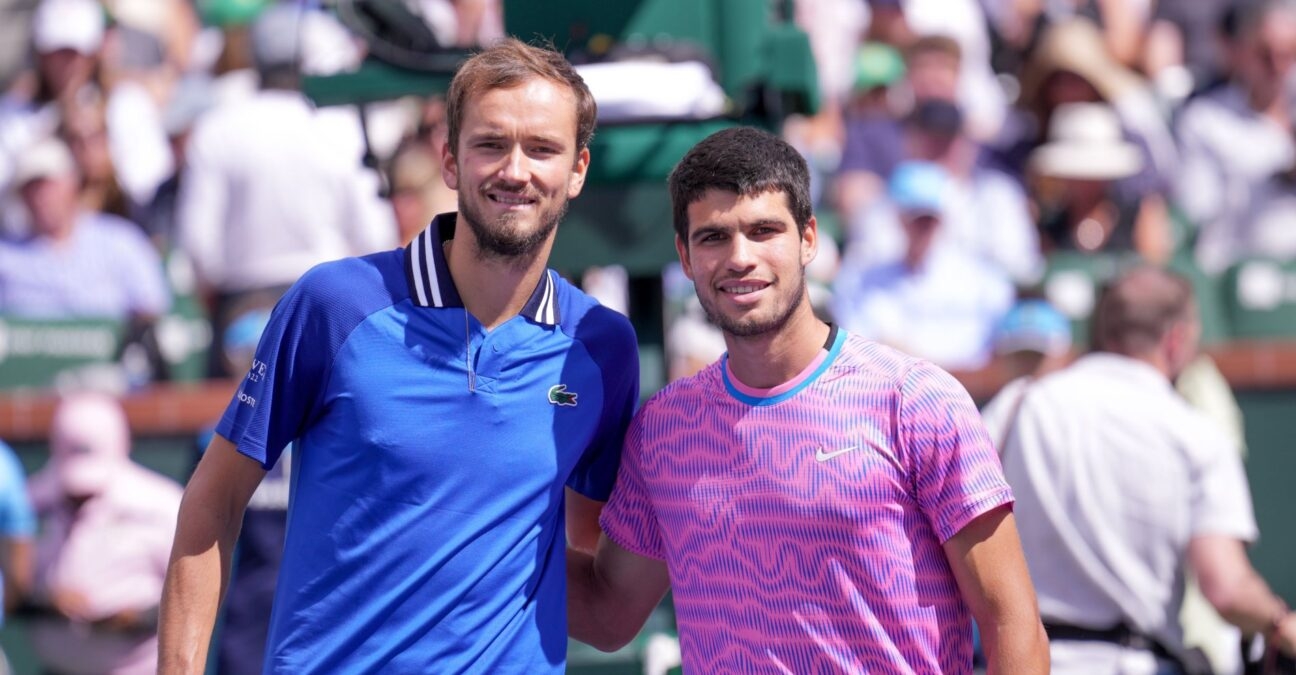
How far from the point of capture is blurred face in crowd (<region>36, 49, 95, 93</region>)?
8.13 metres

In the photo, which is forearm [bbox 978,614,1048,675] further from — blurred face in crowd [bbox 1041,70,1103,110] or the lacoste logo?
blurred face in crowd [bbox 1041,70,1103,110]

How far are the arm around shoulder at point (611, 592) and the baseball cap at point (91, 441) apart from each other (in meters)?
3.07

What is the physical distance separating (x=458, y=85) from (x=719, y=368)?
27.6 inches

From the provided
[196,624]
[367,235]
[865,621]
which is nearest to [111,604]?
[367,235]

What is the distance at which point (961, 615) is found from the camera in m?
2.81

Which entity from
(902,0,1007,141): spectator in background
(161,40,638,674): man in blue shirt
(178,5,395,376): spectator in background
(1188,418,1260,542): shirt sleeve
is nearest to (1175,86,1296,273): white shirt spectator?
(902,0,1007,141): spectator in background

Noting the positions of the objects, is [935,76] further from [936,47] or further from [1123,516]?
[1123,516]

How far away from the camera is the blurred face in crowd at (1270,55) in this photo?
7.92 meters

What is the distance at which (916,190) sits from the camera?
7215 millimetres

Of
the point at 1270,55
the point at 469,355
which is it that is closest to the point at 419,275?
the point at 469,355

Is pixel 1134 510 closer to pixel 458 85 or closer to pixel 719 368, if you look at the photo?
pixel 719 368

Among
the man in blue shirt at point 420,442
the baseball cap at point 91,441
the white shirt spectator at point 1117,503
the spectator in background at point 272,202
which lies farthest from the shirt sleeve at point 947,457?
the spectator in background at point 272,202

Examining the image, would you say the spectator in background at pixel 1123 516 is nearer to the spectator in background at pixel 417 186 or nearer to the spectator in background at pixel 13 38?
the spectator in background at pixel 417 186

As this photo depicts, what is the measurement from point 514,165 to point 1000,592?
110 cm
